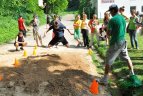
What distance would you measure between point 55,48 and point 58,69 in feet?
20.6

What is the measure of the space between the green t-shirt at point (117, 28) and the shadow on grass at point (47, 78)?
1.58m

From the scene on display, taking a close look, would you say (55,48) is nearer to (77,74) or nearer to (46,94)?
(77,74)

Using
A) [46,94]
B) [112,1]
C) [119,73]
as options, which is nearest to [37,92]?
[46,94]

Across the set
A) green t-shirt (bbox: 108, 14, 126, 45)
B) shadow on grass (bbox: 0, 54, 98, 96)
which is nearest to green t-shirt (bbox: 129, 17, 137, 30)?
shadow on grass (bbox: 0, 54, 98, 96)

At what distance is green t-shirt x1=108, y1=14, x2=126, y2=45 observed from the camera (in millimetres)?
10859

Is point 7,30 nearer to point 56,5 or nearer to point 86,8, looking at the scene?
point 56,5

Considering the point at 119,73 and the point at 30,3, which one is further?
the point at 30,3

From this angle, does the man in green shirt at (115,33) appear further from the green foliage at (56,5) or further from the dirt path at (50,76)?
the green foliage at (56,5)

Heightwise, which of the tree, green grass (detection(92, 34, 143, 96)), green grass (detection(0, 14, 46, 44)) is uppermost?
the tree

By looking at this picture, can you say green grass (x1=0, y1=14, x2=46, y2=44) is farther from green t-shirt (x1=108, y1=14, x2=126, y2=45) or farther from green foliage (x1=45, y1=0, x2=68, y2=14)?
green foliage (x1=45, y1=0, x2=68, y2=14)

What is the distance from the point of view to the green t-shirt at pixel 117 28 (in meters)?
10.9

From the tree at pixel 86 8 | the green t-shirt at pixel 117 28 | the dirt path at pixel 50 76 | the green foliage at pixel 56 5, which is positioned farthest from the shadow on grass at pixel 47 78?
the tree at pixel 86 8

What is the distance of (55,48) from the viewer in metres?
19.3

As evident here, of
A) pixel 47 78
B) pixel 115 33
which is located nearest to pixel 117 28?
pixel 115 33
